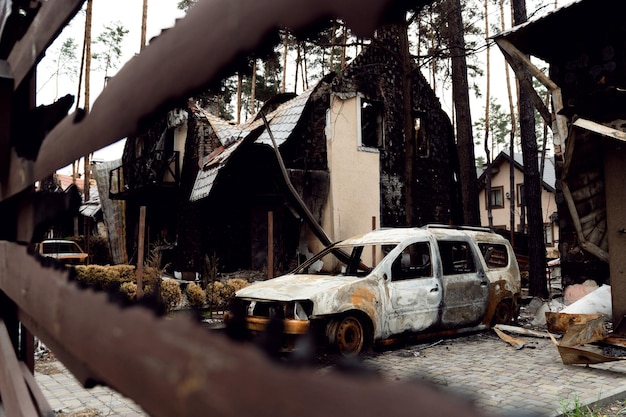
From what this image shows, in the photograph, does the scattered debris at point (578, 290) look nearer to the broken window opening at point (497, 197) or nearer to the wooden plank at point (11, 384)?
the wooden plank at point (11, 384)

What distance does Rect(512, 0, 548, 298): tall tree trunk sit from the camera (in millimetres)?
13102

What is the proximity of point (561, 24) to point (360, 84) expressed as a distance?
7495 millimetres

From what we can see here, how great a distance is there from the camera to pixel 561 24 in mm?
8430

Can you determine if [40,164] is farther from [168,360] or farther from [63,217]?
[168,360]

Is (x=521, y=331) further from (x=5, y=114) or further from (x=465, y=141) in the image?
(x=5, y=114)

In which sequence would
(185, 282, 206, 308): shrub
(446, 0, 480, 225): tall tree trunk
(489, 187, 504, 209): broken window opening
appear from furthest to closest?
(489, 187, 504, 209): broken window opening → (446, 0, 480, 225): tall tree trunk → (185, 282, 206, 308): shrub

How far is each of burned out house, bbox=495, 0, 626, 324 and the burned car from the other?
1479 millimetres

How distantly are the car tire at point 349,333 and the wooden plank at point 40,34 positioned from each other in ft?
18.8

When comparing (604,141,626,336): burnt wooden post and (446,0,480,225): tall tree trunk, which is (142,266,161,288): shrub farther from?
(446,0,480,225): tall tree trunk

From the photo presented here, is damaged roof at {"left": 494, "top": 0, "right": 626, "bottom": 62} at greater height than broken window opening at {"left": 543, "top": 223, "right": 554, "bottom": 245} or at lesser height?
greater

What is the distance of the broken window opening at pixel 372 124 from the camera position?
634 inches

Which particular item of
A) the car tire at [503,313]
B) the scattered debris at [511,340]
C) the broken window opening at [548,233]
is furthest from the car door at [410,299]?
the broken window opening at [548,233]

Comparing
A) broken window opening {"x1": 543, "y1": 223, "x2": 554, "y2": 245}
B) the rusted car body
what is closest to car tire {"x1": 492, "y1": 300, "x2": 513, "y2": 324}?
the rusted car body

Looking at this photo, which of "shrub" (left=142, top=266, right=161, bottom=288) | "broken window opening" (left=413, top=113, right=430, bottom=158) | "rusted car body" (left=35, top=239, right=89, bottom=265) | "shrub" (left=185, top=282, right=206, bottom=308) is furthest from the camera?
"rusted car body" (left=35, top=239, right=89, bottom=265)
